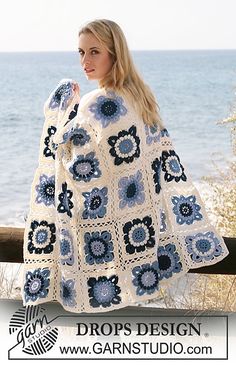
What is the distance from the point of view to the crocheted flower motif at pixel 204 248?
236 cm

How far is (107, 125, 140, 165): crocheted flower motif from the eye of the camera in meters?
2.26

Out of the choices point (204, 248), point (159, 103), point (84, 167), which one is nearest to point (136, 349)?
point (204, 248)

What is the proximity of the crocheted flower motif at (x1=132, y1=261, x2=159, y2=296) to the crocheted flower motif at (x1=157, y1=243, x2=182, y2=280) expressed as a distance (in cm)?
5

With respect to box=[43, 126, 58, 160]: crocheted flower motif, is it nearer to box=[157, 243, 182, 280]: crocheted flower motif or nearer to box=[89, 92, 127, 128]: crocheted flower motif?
box=[89, 92, 127, 128]: crocheted flower motif

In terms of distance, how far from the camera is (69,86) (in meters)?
2.31

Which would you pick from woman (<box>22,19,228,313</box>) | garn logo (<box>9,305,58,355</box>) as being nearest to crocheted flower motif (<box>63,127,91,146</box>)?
woman (<box>22,19,228,313</box>)

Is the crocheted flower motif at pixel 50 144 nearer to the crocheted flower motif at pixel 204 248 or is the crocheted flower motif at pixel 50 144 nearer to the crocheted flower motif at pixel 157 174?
the crocheted flower motif at pixel 157 174

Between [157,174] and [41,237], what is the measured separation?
41cm

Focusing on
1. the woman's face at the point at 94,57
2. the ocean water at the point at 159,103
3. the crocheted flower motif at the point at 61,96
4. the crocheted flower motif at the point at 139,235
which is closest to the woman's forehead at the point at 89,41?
the woman's face at the point at 94,57

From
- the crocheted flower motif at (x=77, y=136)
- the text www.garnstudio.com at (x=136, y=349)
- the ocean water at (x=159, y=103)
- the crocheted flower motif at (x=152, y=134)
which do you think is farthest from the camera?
the ocean water at (x=159, y=103)

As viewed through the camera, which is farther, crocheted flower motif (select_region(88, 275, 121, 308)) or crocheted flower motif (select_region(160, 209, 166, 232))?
crocheted flower motif (select_region(160, 209, 166, 232))

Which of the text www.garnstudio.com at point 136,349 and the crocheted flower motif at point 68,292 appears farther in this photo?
the text www.garnstudio.com at point 136,349

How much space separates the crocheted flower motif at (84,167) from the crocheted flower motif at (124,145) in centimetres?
6

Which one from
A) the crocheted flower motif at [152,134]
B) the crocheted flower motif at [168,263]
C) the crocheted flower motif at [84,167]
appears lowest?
the crocheted flower motif at [168,263]
